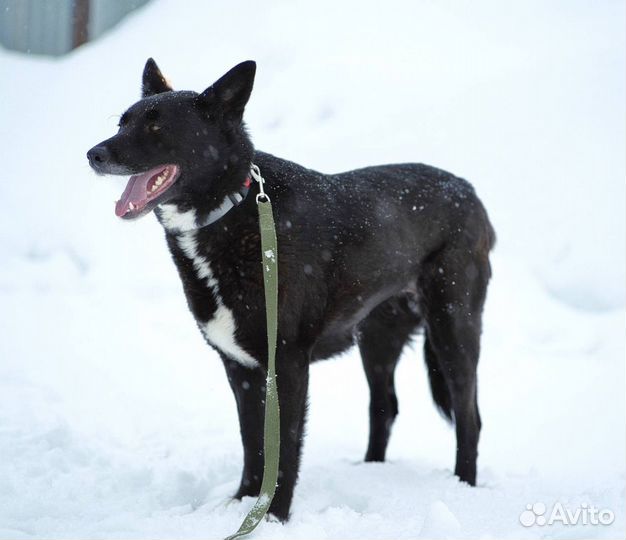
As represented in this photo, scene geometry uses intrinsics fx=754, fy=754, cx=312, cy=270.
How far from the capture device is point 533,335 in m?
6.11

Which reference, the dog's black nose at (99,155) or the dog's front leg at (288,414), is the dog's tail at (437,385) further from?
the dog's black nose at (99,155)

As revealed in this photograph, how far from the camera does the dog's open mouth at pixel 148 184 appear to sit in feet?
9.06

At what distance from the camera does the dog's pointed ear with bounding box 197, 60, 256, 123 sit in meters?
2.88

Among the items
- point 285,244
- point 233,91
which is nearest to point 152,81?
point 233,91

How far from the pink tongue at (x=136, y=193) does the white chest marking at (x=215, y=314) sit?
0.26 meters

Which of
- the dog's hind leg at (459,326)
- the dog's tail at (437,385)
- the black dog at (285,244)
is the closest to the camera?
the black dog at (285,244)

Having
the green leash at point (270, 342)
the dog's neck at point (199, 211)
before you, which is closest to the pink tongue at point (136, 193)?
the dog's neck at point (199, 211)

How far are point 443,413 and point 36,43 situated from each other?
363 inches

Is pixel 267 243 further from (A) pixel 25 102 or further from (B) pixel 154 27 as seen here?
(B) pixel 154 27

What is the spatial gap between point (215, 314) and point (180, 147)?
0.65 meters

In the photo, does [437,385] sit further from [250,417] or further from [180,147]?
[180,147]

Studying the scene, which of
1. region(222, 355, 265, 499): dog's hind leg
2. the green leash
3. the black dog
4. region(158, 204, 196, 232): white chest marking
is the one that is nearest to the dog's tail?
the black dog

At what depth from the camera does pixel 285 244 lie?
9.68 ft

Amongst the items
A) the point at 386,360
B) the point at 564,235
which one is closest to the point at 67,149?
the point at 564,235
